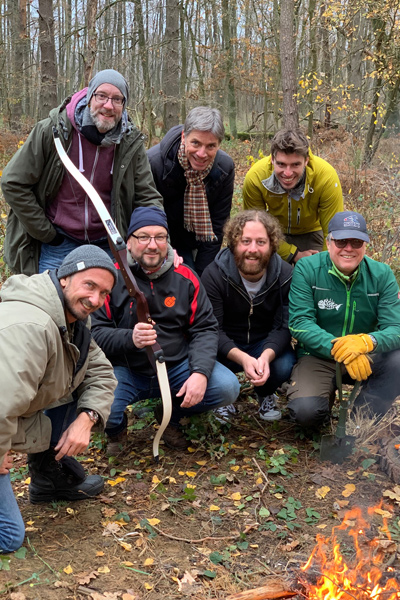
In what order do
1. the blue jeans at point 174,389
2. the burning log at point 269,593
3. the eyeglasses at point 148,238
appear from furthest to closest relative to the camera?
the blue jeans at point 174,389, the eyeglasses at point 148,238, the burning log at point 269,593

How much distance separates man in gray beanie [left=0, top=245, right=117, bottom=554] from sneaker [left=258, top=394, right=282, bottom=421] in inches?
59.6

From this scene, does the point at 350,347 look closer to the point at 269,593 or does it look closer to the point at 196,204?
the point at 196,204

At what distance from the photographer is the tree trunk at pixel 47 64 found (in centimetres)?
1060

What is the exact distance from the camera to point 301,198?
15.5 ft

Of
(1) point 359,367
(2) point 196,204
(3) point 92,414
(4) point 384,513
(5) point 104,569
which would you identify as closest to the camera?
(5) point 104,569

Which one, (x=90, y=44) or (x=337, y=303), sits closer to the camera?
(x=337, y=303)

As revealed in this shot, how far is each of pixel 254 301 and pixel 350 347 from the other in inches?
33.1

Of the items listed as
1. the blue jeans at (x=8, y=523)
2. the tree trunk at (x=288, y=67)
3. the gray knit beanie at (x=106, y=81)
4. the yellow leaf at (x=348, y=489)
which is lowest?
the yellow leaf at (x=348, y=489)

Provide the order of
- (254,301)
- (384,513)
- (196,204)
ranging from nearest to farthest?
(384,513) → (254,301) → (196,204)

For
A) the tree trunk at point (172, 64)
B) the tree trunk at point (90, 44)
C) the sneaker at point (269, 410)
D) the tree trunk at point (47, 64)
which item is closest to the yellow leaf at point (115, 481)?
the sneaker at point (269, 410)

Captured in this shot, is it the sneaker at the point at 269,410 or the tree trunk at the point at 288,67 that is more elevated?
the tree trunk at the point at 288,67

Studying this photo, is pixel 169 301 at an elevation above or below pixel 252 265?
below

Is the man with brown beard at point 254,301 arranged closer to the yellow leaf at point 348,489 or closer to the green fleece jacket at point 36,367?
the yellow leaf at point 348,489

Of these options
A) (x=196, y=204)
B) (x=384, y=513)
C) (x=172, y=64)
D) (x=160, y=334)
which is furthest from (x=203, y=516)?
(x=172, y=64)
